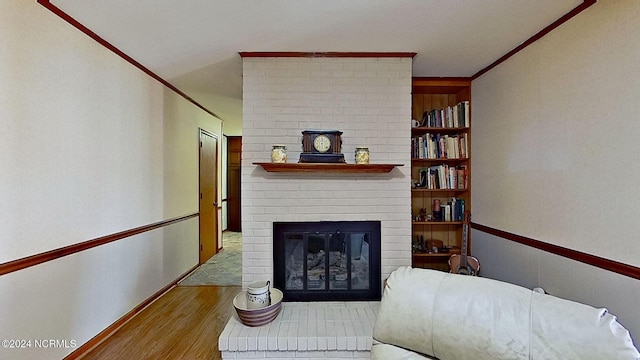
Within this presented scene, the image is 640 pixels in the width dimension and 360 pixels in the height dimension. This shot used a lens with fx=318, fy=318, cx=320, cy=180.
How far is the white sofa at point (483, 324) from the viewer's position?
2.64 ft

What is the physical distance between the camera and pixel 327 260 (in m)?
2.93

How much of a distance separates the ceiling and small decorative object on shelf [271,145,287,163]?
0.88 m

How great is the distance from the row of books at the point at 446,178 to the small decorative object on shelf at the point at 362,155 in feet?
3.62

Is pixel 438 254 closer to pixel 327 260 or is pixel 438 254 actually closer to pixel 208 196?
pixel 327 260

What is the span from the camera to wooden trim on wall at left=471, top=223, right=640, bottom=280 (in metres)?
1.71

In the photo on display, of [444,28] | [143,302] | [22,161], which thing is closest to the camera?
[22,161]

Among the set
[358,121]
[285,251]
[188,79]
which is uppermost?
[188,79]

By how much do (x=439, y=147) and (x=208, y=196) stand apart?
3.65 meters

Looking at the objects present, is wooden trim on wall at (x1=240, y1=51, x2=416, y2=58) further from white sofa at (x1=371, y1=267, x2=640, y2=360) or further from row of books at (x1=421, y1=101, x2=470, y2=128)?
white sofa at (x1=371, y1=267, x2=640, y2=360)

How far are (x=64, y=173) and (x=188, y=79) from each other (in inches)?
69.6

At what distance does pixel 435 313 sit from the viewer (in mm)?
1022

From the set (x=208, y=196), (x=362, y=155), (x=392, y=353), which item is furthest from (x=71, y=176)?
(x=208, y=196)

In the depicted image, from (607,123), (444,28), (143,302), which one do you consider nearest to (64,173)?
(143,302)

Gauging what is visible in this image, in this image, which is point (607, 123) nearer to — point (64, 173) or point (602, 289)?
point (602, 289)
